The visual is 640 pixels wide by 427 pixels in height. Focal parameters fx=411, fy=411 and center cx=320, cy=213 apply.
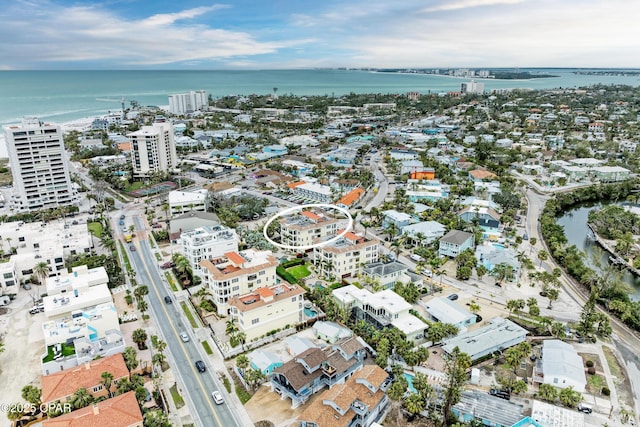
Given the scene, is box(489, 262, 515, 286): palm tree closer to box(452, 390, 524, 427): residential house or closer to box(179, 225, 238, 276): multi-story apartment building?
box(452, 390, 524, 427): residential house

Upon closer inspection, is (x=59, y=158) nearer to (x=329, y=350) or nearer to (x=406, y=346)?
(x=329, y=350)

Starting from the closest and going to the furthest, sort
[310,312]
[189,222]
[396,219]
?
[310,312] → [189,222] → [396,219]

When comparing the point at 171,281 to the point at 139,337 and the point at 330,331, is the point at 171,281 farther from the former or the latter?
the point at 330,331

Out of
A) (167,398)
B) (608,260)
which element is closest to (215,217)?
(167,398)

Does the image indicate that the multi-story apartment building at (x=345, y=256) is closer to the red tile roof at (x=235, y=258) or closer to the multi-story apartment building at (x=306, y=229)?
the multi-story apartment building at (x=306, y=229)

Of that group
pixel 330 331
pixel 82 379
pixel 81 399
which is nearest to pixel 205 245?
pixel 330 331

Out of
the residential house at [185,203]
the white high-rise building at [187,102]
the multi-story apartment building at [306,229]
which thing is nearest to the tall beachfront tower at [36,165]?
the residential house at [185,203]
